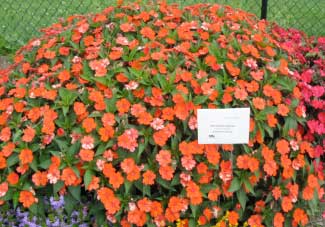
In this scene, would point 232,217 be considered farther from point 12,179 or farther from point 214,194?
point 12,179

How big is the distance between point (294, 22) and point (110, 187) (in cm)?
438

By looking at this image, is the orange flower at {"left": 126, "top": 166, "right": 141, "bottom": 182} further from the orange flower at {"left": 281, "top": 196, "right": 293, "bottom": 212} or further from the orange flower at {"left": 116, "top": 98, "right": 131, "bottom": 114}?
the orange flower at {"left": 281, "top": 196, "right": 293, "bottom": 212}

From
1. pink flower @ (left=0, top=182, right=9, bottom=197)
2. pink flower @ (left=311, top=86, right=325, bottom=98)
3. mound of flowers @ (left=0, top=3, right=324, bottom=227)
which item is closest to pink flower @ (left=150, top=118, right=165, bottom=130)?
mound of flowers @ (left=0, top=3, right=324, bottom=227)

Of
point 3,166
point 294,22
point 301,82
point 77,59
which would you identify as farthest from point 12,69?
point 294,22

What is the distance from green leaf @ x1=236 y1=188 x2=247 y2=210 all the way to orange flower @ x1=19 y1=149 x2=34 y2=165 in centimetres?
108

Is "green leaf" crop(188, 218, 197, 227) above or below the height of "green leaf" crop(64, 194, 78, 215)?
below

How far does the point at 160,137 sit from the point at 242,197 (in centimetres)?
54

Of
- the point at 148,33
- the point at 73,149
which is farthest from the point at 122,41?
the point at 73,149

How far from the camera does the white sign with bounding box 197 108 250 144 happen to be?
9.00 ft

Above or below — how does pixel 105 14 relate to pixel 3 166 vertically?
above

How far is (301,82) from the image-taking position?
130 inches

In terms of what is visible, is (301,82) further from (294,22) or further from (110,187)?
(294,22)

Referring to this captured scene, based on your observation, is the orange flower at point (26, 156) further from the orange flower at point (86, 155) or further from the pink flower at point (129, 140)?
the pink flower at point (129, 140)

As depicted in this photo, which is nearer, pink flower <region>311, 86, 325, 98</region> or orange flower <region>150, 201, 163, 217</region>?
orange flower <region>150, 201, 163, 217</region>
